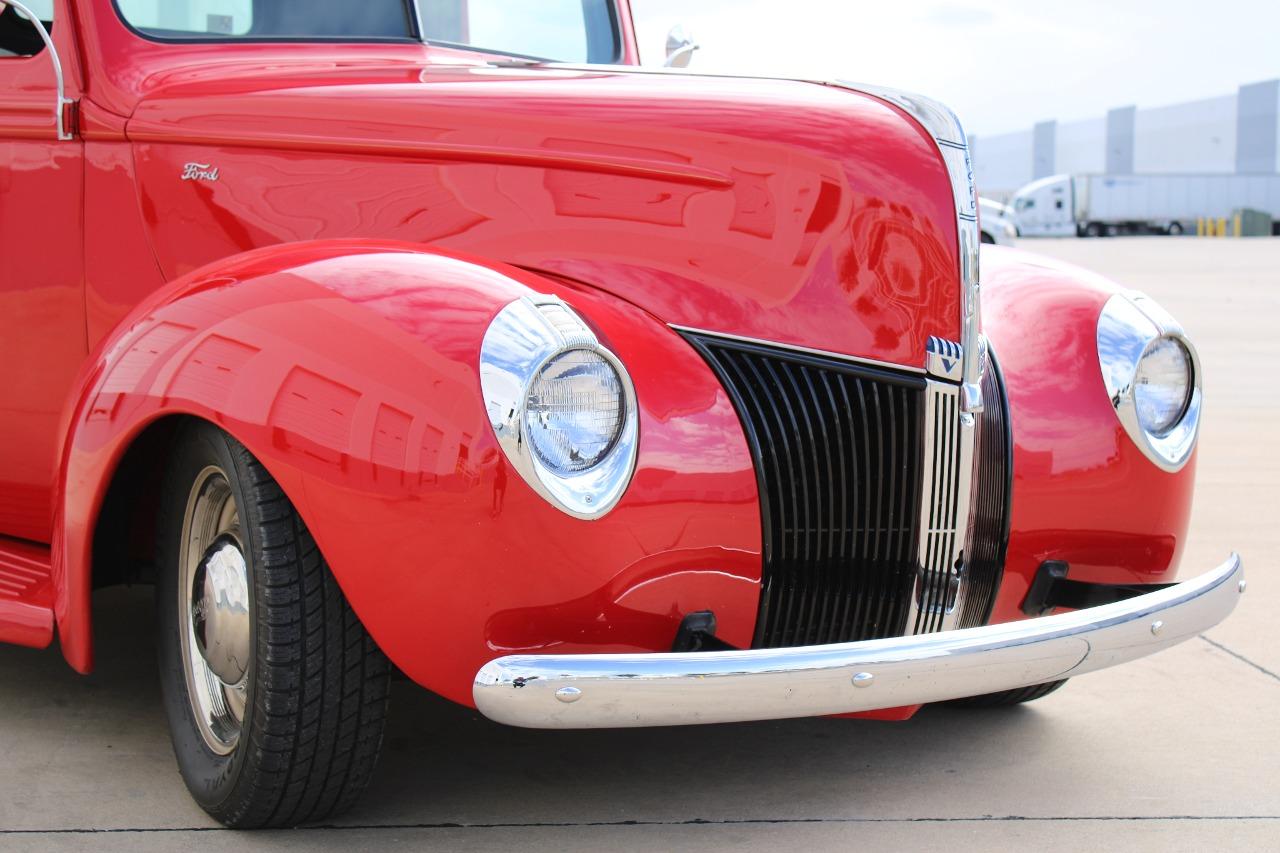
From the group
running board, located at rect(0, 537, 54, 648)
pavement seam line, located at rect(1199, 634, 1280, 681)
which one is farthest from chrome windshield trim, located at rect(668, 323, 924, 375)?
pavement seam line, located at rect(1199, 634, 1280, 681)

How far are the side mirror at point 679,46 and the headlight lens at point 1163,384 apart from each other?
1923 mm

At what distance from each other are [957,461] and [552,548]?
0.77m

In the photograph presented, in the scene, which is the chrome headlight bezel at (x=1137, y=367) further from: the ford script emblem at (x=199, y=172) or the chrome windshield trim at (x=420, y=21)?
the ford script emblem at (x=199, y=172)

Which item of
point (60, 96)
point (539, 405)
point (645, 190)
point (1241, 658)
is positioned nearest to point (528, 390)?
point (539, 405)

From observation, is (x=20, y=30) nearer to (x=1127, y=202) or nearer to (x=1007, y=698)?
(x=1007, y=698)

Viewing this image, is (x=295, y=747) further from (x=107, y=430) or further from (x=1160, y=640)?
(x=1160, y=640)

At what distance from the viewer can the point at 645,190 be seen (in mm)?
2684

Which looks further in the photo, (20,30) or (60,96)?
(20,30)

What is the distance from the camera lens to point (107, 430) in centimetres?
266

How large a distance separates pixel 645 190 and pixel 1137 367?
1051mm

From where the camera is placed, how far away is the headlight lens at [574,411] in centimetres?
227

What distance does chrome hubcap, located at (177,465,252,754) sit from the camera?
2525 mm

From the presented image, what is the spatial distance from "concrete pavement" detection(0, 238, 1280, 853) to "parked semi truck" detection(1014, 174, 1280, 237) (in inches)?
1741

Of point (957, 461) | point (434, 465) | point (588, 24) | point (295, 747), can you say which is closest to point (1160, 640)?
point (957, 461)
